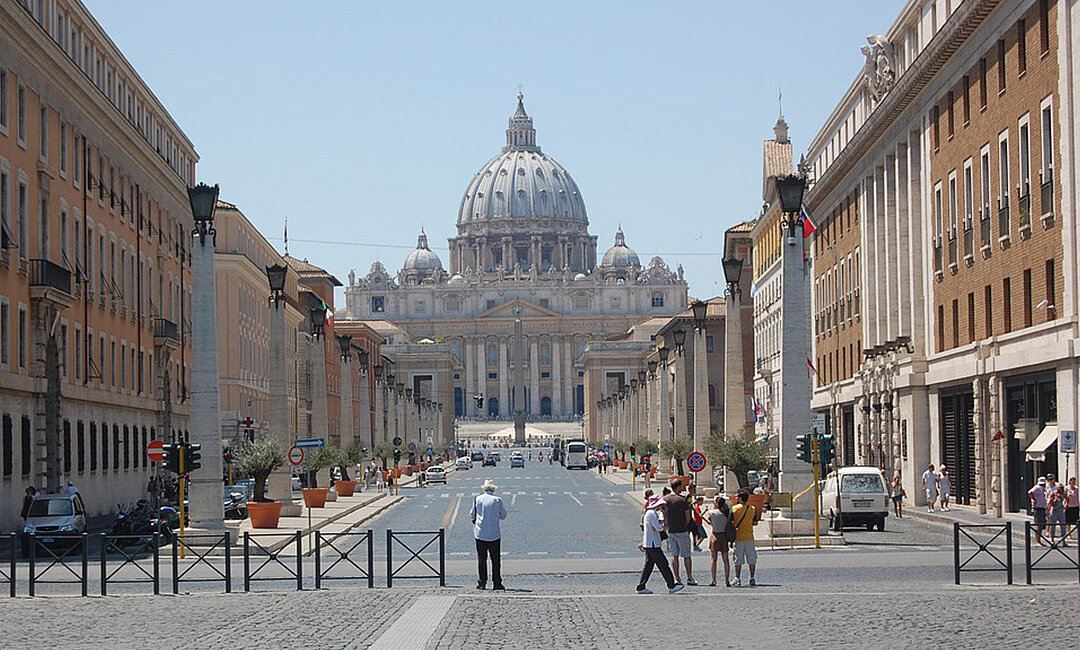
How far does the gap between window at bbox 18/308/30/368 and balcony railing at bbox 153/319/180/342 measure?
69.1ft

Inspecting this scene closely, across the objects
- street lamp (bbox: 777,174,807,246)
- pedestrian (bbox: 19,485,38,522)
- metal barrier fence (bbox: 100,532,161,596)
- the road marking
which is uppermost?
street lamp (bbox: 777,174,807,246)

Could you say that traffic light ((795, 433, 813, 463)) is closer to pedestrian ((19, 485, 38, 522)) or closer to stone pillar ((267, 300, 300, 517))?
pedestrian ((19, 485, 38, 522))

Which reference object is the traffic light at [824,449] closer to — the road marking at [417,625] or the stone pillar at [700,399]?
the road marking at [417,625]

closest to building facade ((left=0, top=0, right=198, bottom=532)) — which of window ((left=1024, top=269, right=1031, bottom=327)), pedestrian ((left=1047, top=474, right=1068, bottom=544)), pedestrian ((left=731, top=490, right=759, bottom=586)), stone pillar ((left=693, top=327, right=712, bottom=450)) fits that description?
stone pillar ((left=693, top=327, right=712, bottom=450))

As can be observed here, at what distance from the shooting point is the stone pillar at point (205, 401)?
127 ft

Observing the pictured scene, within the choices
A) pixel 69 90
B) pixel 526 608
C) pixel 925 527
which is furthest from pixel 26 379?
pixel 526 608

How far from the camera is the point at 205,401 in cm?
3931

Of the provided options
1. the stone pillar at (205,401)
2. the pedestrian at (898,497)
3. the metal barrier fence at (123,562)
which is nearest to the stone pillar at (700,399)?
the pedestrian at (898,497)

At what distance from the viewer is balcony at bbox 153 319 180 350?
70188 mm

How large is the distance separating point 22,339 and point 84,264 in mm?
8231

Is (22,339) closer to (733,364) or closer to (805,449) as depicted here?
(733,364)

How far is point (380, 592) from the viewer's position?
2659 centimetres

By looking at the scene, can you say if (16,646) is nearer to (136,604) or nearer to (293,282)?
(136,604)

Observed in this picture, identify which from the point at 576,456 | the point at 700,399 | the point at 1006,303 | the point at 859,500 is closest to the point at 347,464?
the point at 700,399
